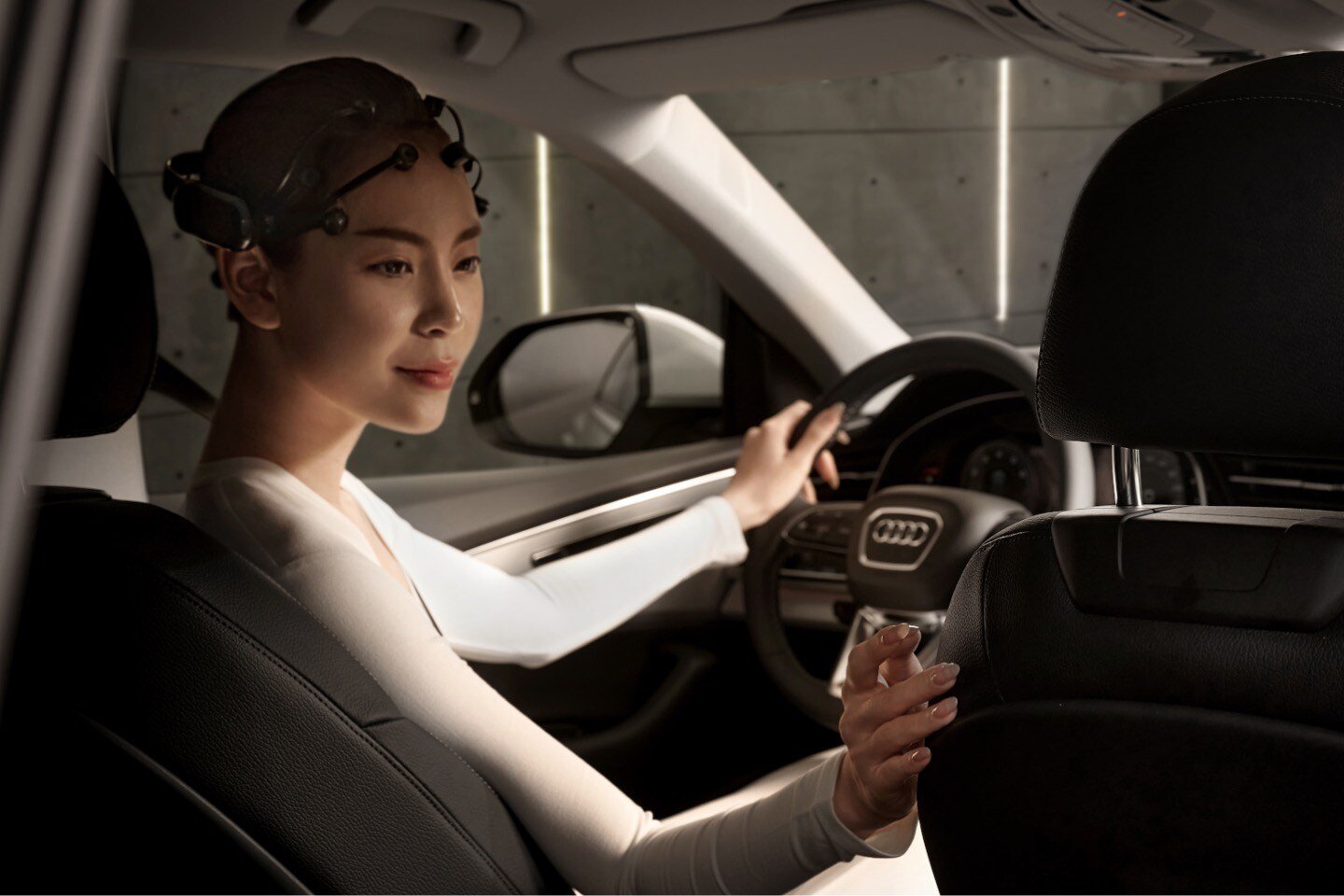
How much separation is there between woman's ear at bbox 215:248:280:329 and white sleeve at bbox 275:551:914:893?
0.26 metres

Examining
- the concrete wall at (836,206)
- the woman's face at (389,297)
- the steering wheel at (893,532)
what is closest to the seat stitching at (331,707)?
the woman's face at (389,297)

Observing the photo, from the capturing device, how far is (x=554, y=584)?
175 centimetres

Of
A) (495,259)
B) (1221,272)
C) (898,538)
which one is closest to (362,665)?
(1221,272)

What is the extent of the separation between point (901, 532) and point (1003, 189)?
5.64m

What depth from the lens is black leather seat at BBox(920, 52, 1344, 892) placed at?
31.7 inches

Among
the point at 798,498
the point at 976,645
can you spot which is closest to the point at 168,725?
the point at 976,645

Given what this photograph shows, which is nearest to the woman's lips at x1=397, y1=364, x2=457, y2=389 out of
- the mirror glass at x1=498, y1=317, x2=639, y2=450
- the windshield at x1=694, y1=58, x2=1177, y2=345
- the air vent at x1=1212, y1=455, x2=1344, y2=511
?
the air vent at x1=1212, y1=455, x2=1344, y2=511

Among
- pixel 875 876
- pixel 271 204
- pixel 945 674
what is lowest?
pixel 875 876

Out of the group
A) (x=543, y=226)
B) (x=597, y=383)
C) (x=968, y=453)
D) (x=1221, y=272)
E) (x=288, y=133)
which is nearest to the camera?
(x=1221, y=272)

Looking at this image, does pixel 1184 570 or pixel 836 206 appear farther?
pixel 836 206

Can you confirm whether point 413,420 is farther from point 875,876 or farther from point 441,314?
point 875,876

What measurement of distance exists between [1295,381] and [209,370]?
3856 mm

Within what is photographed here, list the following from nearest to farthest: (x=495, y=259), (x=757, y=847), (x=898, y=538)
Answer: (x=757, y=847), (x=898, y=538), (x=495, y=259)

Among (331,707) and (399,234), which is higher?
(399,234)
